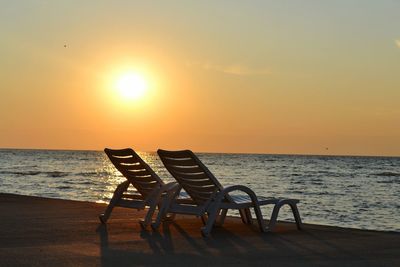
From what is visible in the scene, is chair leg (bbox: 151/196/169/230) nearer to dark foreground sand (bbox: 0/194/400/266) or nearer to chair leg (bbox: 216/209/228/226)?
dark foreground sand (bbox: 0/194/400/266)

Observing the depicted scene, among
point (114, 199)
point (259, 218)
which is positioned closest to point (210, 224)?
point (259, 218)

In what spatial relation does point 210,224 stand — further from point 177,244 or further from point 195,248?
point 195,248

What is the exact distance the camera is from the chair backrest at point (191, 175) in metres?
8.41

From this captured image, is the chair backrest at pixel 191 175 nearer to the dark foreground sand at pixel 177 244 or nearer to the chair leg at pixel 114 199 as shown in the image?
the dark foreground sand at pixel 177 244

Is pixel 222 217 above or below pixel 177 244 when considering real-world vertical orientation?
below

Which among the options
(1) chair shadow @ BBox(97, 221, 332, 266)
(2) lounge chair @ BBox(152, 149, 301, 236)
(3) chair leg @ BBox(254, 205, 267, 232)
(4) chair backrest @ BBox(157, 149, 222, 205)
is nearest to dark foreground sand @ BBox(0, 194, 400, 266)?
(1) chair shadow @ BBox(97, 221, 332, 266)

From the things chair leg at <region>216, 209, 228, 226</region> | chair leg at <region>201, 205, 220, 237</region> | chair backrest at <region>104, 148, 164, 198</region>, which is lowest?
chair leg at <region>216, 209, 228, 226</region>

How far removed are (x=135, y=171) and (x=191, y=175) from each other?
3.56 feet

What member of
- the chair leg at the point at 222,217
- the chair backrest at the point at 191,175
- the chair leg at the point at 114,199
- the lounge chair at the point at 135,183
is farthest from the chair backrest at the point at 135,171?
A: the chair leg at the point at 222,217

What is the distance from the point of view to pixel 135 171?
9320 millimetres

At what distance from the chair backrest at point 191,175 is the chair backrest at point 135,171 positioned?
0.48 m

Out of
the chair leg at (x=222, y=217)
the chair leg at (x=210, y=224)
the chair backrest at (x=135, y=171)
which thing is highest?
the chair backrest at (x=135, y=171)

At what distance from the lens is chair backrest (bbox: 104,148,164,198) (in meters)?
9.16

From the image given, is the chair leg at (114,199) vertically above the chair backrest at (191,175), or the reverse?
the chair backrest at (191,175)
